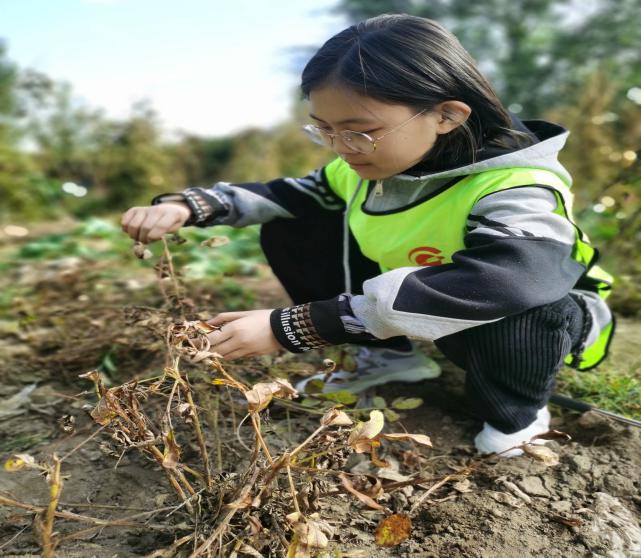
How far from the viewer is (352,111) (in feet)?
4.53

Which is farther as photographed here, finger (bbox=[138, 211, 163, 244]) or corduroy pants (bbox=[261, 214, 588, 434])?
finger (bbox=[138, 211, 163, 244])

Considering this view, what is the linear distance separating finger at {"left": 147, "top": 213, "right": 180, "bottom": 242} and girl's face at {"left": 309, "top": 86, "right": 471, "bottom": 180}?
1.65 feet

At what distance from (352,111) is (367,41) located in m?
0.17

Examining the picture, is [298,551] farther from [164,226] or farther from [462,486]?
[164,226]

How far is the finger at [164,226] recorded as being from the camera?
5.41ft

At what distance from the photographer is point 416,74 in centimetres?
136

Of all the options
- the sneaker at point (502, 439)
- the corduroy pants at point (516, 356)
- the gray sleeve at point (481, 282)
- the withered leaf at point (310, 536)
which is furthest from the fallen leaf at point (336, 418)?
the sneaker at point (502, 439)

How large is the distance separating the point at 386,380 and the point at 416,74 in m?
0.94

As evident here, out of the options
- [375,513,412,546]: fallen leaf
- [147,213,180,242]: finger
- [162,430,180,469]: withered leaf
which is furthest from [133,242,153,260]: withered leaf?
[375,513,412,546]: fallen leaf

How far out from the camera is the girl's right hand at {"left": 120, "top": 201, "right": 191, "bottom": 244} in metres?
1.65

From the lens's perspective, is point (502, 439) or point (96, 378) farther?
point (502, 439)

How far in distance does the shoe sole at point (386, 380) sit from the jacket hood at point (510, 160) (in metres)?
0.65

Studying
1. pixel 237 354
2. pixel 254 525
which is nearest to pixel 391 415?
Result: pixel 237 354

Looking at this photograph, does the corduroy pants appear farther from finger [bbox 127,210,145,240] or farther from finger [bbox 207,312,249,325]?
finger [bbox 127,210,145,240]
